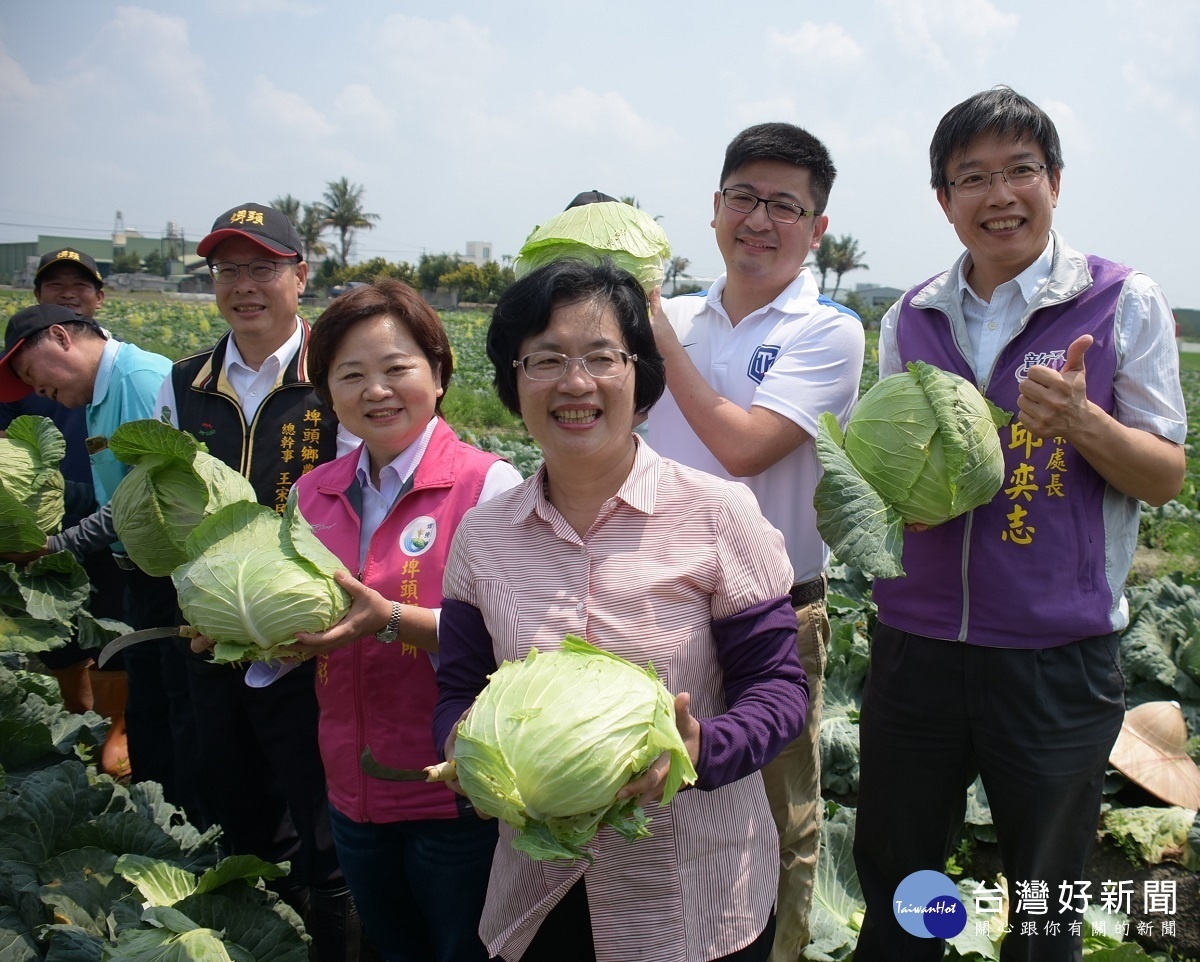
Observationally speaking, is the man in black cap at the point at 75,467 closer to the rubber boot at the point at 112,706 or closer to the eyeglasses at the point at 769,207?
the rubber boot at the point at 112,706

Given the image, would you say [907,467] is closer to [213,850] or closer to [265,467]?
[265,467]

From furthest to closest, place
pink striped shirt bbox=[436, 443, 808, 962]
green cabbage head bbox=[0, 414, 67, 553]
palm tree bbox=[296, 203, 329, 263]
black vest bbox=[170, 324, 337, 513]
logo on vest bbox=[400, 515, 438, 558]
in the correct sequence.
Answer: palm tree bbox=[296, 203, 329, 263] < green cabbage head bbox=[0, 414, 67, 553] < black vest bbox=[170, 324, 337, 513] < logo on vest bbox=[400, 515, 438, 558] < pink striped shirt bbox=[436, 443, 808, 962]

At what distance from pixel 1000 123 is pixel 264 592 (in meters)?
2.48

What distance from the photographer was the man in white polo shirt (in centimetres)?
268

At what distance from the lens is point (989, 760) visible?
2572 mm

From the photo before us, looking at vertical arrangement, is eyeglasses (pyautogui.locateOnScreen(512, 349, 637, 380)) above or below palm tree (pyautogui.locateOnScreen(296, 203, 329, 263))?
below

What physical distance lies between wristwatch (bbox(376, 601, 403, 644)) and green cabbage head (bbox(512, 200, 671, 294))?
3.52 ft

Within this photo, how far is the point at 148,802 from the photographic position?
3434mm

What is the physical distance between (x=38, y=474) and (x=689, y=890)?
325 centimetres

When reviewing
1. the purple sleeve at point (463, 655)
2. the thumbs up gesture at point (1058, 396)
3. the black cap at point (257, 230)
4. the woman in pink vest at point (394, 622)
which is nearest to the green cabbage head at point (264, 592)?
the woman in pink vest at point (394, 622)

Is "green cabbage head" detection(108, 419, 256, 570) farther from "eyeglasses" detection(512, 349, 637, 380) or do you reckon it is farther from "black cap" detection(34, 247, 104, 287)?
"black cap" detection(34, 247, 104, 287)

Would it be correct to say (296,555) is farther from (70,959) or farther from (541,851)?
(70,959)

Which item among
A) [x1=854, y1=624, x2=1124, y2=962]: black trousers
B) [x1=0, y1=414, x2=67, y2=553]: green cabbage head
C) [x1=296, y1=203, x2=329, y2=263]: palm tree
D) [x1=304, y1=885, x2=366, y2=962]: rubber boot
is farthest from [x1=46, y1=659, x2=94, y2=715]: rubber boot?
[x1=296, y1=203, x2=329, y2=263]: palm tree

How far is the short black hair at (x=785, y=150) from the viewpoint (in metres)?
2.74
